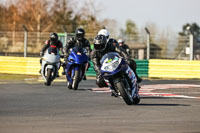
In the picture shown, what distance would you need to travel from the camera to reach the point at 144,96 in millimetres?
12180

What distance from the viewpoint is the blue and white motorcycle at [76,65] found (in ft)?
46.0

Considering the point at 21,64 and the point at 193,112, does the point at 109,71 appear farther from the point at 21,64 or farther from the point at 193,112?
the point at 21,64

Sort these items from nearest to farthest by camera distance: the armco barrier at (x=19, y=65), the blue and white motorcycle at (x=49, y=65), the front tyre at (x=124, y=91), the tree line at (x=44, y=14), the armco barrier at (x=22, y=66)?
the front tyre at (x=124, y=91) → the blue and white motorcycle at (x=49, y=65) → the armco barrier at (x=22, y=66) → the armco barrier at (x=19, y=65) → the tree line at (x=44, y=14)

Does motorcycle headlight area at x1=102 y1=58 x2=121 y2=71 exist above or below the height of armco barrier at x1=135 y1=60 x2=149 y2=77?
above

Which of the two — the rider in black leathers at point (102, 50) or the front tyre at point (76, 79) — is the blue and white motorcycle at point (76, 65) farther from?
the rider in black leathers at point (102, 50)

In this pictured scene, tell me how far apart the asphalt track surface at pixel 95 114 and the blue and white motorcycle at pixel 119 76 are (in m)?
0.24

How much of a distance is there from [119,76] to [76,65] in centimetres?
467

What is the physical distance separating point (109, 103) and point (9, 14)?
186ft

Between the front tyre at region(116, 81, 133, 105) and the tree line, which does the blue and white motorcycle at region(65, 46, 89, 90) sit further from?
the tree line

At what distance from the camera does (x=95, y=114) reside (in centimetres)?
839

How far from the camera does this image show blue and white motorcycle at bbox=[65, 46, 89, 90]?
46.0ft

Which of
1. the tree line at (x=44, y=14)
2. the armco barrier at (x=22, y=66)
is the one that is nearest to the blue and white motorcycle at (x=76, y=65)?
the armco barrier at (x=22, y=66)

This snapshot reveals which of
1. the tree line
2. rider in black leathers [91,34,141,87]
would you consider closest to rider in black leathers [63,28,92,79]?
rider in black leathers [91,34,141,87]

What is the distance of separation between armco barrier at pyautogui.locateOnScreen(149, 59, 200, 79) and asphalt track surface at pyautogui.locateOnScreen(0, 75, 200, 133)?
9250mm
